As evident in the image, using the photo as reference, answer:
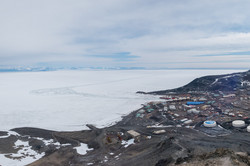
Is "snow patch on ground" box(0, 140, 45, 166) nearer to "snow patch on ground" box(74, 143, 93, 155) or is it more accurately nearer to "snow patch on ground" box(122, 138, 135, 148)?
"snow patch on ground" box(74, 143, 93, 155)

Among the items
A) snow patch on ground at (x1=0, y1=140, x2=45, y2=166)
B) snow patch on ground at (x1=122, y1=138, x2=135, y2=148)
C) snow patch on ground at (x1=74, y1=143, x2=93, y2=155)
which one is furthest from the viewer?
snow patch on ground at (x1=122, y1=138, x2=135, y2=148)

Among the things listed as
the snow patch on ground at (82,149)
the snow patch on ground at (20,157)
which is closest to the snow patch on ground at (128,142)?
the snow patch on ground at (82,149)

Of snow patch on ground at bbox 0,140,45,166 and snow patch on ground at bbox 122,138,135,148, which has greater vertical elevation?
snow patch on ground at bbox 122,138,135,148

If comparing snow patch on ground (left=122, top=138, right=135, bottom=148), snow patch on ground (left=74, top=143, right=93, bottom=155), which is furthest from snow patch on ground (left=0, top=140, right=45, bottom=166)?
snow patch on ground (left=122, top=138, right=135, bottom=148)

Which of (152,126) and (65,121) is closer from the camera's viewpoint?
(152,126)

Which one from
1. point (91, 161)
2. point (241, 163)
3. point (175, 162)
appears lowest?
point (91, 161)

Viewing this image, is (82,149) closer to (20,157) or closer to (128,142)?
(128,142)

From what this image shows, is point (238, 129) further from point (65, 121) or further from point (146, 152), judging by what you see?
point (65, 121)

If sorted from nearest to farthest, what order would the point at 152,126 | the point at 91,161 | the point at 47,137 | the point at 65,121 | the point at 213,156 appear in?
the point at 213,156
the point at 91,161
the point at 47,137
the point at 152,126
the point at 65,121

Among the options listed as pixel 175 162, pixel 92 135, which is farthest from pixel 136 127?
pixel 175 162

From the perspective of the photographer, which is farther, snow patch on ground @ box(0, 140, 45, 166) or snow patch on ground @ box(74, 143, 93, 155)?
snow patch on ground @ box(74, 143, 93, 155)

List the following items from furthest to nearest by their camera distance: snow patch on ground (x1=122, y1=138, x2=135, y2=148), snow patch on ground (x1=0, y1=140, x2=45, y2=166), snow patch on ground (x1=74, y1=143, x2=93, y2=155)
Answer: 1. snow patch on ground (x1=122, y1=138, x2=135, y2=148)
2. snow patch on ground (x1=74, y1=143, x2=93, y2=155)
3. snow patch on ground (x1=0, y1=140, x2=45, y2=166)
